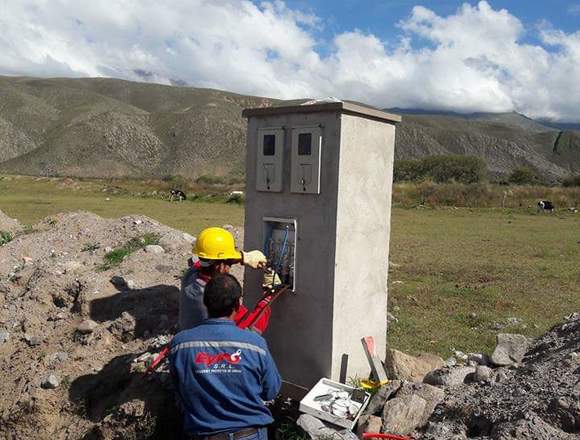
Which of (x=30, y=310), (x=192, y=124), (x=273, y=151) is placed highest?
(x=192, y=124)

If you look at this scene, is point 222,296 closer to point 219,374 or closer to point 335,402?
point 219,374

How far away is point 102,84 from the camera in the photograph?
13912 cm

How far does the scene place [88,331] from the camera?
668 centimetres

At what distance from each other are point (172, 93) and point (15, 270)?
131041 mm

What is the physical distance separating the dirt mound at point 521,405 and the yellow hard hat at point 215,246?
1.90 meters

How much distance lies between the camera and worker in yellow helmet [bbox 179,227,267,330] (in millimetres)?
4477

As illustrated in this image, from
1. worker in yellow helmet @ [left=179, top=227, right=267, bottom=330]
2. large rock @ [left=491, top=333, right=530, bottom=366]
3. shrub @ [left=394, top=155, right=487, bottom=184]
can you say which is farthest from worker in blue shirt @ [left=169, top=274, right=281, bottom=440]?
shrub @ [left=394, top=155, right=487, bottom=184]

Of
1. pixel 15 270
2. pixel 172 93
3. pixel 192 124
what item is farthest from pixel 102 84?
pixel 15 270

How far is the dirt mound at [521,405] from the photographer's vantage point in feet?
11.7

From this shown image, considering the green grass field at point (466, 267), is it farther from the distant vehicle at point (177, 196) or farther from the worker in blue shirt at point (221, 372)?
the distant vehicle at point (177, 196)

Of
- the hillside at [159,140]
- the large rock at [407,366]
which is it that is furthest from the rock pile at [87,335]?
the hillside at [159,140]

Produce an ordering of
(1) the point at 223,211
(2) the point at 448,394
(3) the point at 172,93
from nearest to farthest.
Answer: (2) the point at 448,394 < (1) the point at 223,211 < (3) the point at 172,93

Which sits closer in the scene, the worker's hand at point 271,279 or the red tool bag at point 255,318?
the red tool bag at point 255,318

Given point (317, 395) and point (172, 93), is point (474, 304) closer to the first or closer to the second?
point (317, 395)
